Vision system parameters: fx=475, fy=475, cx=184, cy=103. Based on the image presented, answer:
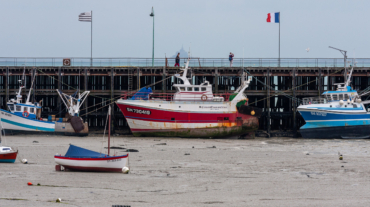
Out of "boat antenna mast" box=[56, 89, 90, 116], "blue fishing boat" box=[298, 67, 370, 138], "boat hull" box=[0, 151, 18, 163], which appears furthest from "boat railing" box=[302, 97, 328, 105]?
"boat hull" box=[0, 151, 18, 163]

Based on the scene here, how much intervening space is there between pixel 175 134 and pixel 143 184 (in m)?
23.7

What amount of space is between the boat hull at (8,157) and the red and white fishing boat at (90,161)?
3530mm

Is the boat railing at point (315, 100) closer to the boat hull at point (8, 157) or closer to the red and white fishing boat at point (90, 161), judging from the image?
the red and white fishing boat at point (90, 161)

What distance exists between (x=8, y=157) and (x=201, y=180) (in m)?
10.8

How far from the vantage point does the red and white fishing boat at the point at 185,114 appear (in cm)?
4309

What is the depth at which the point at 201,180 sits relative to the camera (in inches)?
834

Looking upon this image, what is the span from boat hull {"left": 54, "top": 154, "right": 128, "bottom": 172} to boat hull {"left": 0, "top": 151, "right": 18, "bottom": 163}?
12.0 ft

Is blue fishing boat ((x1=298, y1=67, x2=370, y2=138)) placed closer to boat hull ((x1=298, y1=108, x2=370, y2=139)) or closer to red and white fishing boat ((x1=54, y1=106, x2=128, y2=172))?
boat hull ((x1=298, y1=108, x2=370, y2=139))

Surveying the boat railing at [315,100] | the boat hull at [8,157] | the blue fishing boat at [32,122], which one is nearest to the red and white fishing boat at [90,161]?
the boat hull at [8,157]

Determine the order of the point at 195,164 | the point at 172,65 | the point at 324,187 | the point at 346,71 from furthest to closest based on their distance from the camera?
1. the point at 172,65
2. the point at 346,71
3. the point at 195,164
4. the point at 324,187

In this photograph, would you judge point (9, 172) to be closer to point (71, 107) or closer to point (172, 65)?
point (71, 107)

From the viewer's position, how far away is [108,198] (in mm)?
17344

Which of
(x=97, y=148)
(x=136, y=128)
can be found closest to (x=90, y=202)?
(x=97, y=148)
